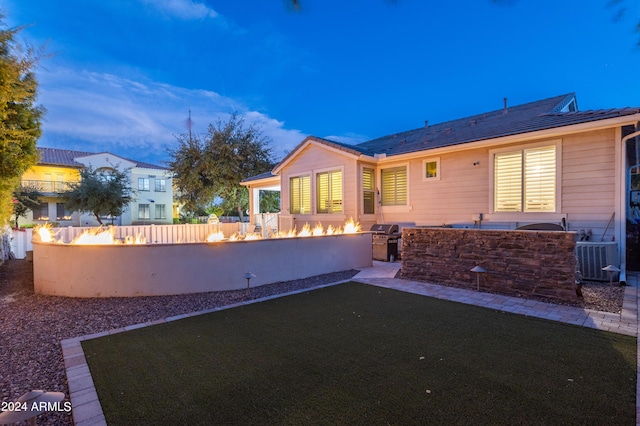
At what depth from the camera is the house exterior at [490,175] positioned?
6.64 metres

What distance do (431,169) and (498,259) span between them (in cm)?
458

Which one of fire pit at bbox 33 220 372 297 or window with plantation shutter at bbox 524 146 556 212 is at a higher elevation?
window with plantation shutter at bbox 524 146 556 212

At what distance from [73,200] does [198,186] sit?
6.38m

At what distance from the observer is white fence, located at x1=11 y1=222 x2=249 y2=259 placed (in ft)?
30.8

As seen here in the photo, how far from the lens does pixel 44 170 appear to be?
89.2ft

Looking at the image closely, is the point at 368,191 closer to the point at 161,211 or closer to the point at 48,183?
the point at 161,211

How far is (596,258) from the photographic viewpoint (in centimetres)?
633

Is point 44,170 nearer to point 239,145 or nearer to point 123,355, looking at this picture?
point 239,145

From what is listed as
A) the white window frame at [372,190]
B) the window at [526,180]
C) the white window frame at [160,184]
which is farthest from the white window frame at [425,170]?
the white window frame at [160,184]

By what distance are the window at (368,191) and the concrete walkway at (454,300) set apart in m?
3.68

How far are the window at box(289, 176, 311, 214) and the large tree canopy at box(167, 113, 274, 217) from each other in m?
7.39

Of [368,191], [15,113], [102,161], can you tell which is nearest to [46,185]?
[102,161]

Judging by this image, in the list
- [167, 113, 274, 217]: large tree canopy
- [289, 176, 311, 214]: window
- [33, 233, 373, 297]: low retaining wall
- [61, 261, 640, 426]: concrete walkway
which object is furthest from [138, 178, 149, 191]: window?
[61, 261, 640, 426]: concrete walkway

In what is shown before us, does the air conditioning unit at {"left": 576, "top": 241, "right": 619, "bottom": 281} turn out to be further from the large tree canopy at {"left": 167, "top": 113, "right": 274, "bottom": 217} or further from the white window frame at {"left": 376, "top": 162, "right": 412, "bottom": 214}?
the large tree canopy at {"left": 167, "top": 113, "right": 274, "bottom": 217}
